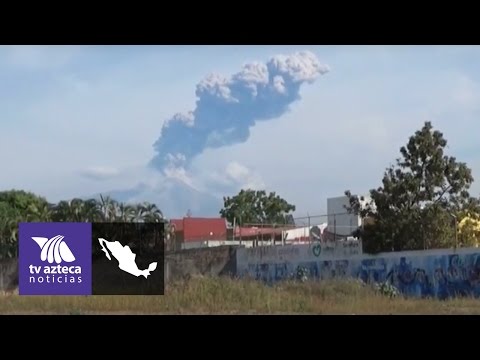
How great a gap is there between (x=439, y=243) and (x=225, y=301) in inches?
290

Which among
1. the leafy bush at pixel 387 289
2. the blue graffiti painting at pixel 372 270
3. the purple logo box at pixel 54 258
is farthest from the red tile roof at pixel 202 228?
the purple logo box at pixel 54 258

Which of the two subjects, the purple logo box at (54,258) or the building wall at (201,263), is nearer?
the purple logo box at (54,258)

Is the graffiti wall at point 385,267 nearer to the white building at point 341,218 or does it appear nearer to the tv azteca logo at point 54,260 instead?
the white building at point 341,218

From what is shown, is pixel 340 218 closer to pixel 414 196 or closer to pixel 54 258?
pixel 414 196

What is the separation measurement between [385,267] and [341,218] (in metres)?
2.96

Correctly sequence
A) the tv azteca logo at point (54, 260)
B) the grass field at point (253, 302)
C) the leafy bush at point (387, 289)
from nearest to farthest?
the tv azteca logo at point (54, 260), the grass field at point (253, 302), the leafy bush at point (387, 289)

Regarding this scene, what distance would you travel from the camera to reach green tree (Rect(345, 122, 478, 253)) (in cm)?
2325

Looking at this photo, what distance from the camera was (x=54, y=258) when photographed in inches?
424

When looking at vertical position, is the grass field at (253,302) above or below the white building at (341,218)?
below

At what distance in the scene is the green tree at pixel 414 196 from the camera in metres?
23.2

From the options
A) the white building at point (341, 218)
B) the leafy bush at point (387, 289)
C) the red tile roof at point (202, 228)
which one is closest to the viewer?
the leafy bush at point (387, 289)

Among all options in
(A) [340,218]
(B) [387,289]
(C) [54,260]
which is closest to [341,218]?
(A) [340,218]

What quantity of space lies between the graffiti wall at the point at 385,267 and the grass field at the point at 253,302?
98 centimetres
